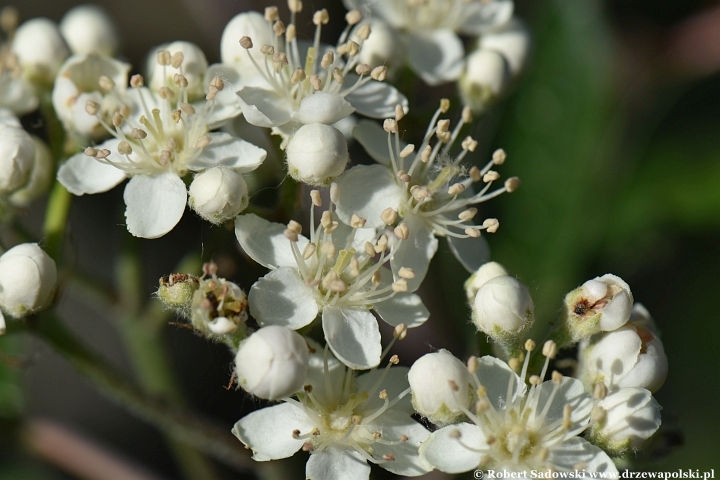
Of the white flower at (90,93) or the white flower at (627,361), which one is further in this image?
the white flower at (90,93)

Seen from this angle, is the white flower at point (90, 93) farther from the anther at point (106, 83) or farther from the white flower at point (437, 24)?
the white flower at point (437, 24)

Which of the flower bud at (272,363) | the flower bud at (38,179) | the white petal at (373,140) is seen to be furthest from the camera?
the flower bud at (38,179)

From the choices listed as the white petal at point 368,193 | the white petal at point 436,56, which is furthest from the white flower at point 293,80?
the white petal at point 436,56

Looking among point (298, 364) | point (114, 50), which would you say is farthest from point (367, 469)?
point (114, 50)

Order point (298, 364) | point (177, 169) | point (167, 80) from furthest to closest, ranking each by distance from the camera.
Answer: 1. point (167, 80)
2. point (177, 169)
3. point (298, 364)

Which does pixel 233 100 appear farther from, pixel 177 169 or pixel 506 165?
pixel 506 165

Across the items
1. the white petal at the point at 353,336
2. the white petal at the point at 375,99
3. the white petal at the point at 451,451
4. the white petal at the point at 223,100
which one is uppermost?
the white petal at the point at 223,100

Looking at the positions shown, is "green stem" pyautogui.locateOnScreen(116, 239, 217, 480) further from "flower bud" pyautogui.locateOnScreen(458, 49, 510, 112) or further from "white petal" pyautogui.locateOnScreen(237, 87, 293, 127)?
"flower bud" pyautogui.locateOnScreen(458, 49, 510, 112)
